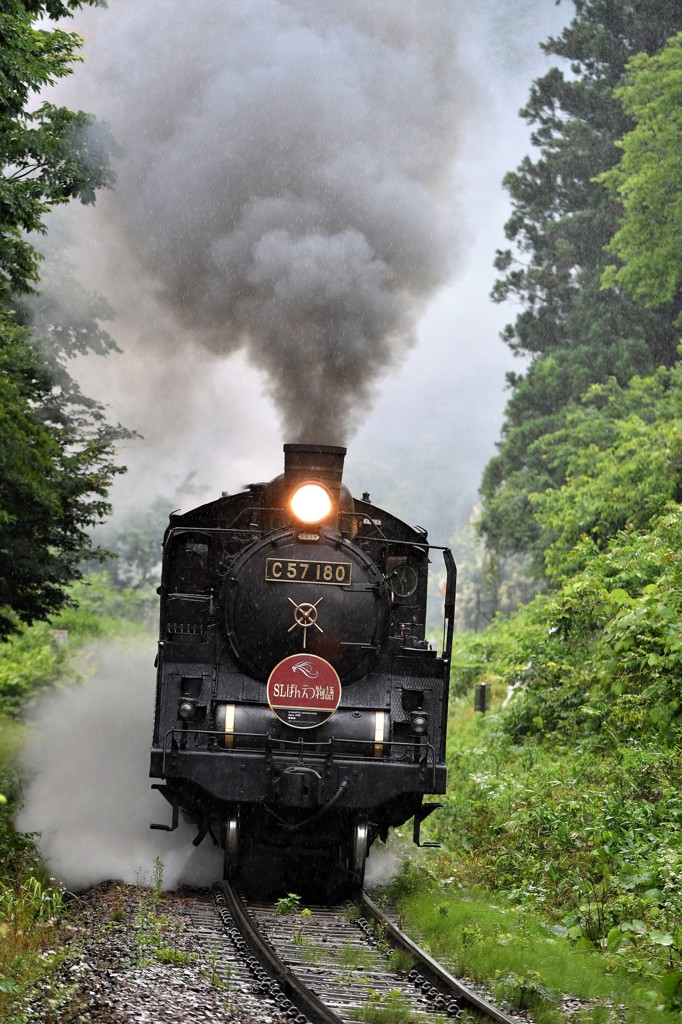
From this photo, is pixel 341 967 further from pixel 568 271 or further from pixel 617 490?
pixel 568 271

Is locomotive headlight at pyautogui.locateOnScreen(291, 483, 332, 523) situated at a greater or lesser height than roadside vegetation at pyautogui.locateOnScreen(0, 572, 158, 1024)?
greater

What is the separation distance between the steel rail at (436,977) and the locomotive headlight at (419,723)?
1238 mm

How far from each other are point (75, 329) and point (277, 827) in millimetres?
12102

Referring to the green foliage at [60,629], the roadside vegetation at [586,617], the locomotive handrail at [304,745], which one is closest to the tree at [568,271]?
the roadside vegetation at [586,617]

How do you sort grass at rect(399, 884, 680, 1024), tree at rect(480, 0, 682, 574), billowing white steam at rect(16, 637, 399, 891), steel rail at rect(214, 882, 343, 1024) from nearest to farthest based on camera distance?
steel rail at rect(214, 882, 343, 1024) → grass at rect(399, 884, 680, 1024) → billowing white steam at rect(16, 637, 399, 891) → tree at rect(480, 0, 682, 574)

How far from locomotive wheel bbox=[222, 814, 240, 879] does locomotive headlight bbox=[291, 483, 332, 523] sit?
2.12 m

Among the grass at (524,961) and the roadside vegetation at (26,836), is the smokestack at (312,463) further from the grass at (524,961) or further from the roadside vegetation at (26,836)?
the grass at (524,961)

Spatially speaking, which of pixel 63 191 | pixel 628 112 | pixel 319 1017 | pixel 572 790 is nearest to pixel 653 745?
pixel 572 790

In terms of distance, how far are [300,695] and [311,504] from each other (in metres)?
1.32

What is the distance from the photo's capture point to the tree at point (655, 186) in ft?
64.6

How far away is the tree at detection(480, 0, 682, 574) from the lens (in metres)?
25.1

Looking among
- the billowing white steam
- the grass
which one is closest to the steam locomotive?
the grass

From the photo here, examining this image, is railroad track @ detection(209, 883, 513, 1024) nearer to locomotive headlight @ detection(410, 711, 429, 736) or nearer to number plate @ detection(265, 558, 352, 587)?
locomotive headlight @ detection(410, 711, 429, 736)

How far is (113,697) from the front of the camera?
13.7 m
